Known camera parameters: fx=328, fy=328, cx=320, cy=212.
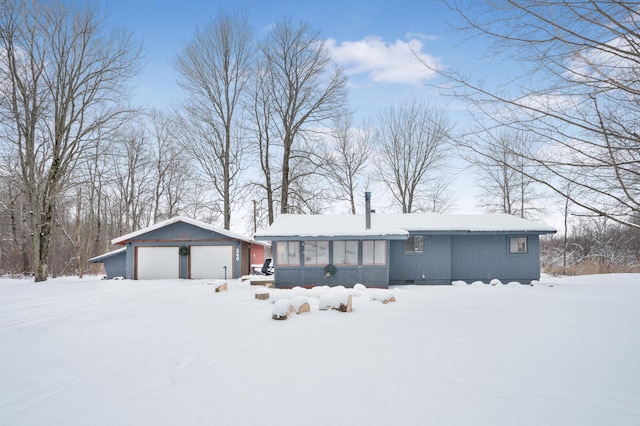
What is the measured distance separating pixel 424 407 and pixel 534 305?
23.5ft

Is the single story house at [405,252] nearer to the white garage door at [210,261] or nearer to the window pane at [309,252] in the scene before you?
the window pane at [309,252]

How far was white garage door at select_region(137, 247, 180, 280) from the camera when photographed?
17000mm

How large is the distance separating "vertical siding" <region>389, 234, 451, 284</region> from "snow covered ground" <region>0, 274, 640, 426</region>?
648 centimetres

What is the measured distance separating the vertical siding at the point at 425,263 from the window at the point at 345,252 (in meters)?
2.21

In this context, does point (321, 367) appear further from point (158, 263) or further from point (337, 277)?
point (158, 263)

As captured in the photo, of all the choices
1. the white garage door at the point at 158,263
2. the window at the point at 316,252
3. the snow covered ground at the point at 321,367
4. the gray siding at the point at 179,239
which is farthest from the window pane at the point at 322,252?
the white garage door at the point at 158,263

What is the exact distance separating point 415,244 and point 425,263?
0.93 meters

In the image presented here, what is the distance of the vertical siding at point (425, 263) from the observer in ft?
47.1

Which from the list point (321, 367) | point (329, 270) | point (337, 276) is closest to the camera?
point (321, 367)

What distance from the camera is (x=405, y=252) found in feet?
47.5

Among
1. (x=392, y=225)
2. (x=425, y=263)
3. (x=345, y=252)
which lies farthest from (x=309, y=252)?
(x=425, y=263)

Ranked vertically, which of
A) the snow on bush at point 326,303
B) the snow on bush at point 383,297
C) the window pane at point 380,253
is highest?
the window pane at point 380,253

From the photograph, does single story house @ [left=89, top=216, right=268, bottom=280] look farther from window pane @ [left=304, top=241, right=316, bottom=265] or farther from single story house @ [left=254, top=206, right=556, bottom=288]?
window pane @ [left=304, top=241, right=316, bottom=265]

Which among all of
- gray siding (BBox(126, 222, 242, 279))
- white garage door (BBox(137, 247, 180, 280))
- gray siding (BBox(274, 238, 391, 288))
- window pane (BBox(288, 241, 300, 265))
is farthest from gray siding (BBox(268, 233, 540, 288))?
white garage door (BBox(137, 247, 180, 280))
